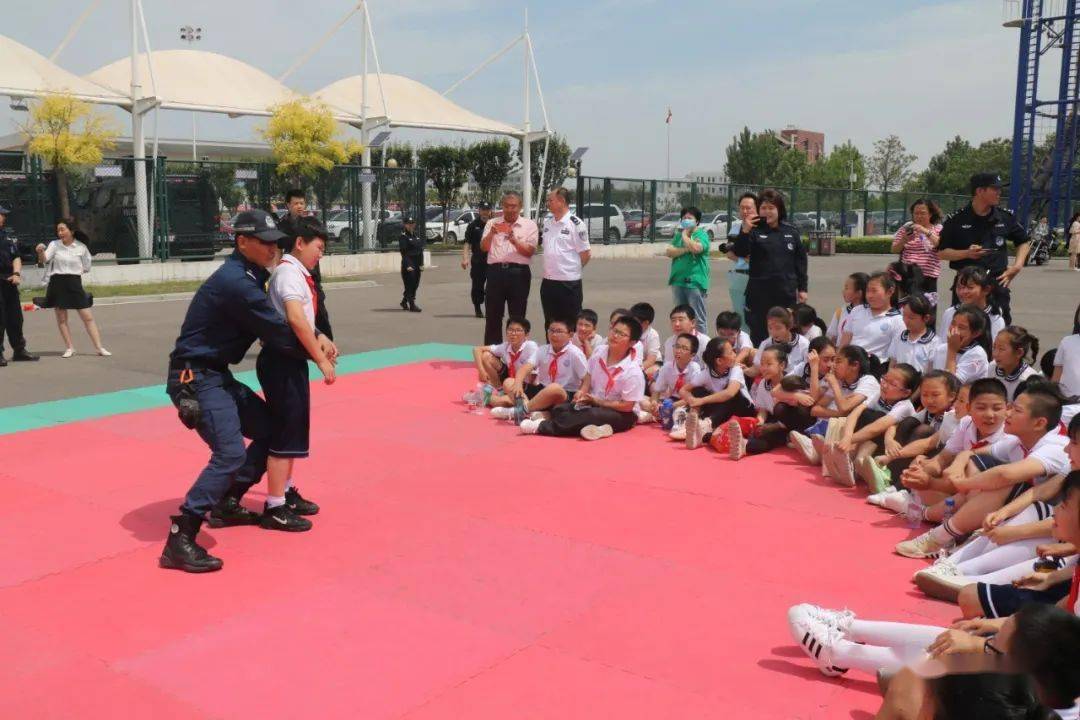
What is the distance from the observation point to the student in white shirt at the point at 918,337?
7.09 metres

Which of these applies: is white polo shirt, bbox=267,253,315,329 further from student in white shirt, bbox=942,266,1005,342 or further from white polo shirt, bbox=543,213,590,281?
student in white shirt, bbox=942,266,1005,342

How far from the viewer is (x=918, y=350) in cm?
713

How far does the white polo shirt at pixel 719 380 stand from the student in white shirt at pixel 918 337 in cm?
115

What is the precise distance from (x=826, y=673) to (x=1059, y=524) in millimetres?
1194

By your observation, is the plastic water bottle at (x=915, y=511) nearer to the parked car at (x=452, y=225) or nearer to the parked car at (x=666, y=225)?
the parked car at (x=666, y=225)

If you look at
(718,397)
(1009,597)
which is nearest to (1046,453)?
(1009,597)

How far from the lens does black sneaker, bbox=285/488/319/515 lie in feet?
19.2

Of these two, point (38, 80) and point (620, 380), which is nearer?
point (620, 380)

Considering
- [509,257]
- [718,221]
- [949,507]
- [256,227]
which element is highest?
[718,221]

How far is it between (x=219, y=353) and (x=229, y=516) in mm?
1066

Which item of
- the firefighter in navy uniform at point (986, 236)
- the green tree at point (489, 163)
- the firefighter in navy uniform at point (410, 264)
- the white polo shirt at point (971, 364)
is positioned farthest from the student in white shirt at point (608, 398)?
the green tree at point (489, 163)

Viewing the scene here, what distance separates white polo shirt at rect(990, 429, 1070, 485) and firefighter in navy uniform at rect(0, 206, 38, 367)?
10908mm

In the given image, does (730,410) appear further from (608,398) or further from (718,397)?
(608,398)

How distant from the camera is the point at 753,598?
15.3 feet
